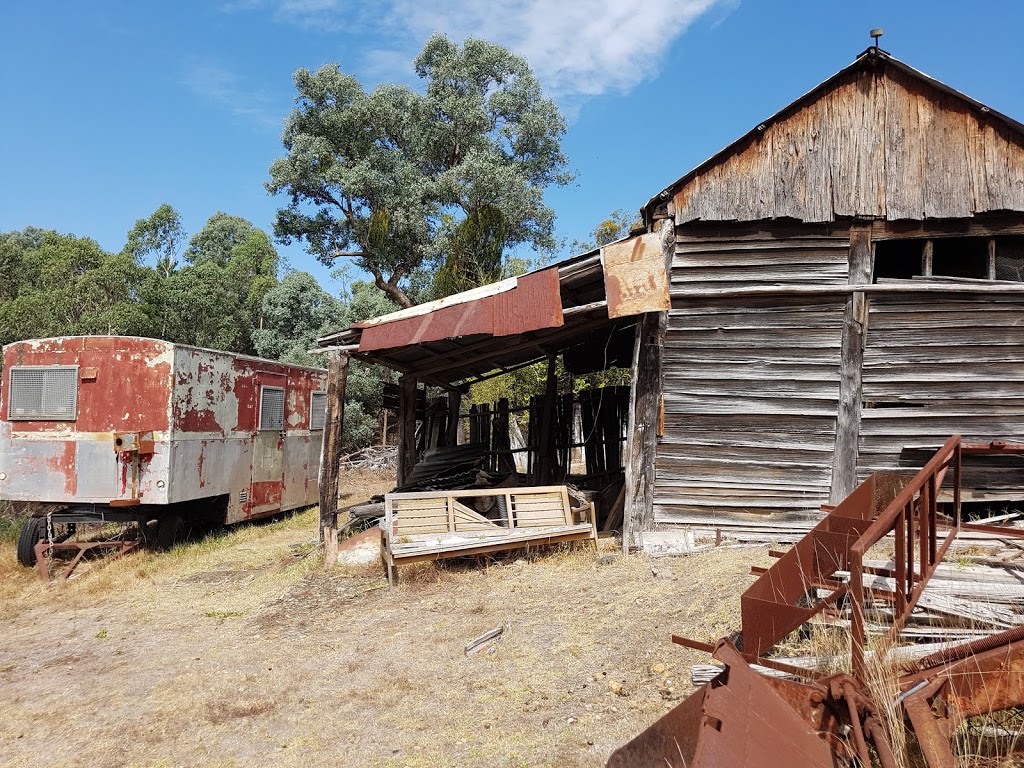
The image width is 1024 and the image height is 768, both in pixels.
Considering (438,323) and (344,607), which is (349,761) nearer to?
(344,607)

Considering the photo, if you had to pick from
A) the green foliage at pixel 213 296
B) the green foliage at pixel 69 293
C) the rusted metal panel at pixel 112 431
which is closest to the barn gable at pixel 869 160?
the rusted metal panel at pixel 112 431

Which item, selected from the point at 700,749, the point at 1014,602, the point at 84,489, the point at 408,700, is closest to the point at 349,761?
the point at 408,700

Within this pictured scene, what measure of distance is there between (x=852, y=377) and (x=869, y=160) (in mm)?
2531

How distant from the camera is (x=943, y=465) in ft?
13.6

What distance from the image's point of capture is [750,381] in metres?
8.59

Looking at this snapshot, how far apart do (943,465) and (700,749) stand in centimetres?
265

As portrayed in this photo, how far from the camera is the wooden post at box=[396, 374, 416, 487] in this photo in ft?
38.9

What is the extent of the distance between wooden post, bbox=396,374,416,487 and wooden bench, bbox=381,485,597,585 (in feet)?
9.63

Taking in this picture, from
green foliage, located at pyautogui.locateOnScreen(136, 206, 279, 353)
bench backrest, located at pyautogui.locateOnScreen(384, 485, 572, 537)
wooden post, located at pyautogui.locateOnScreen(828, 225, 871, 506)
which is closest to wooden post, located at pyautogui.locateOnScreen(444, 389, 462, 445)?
bench backrest, located at pyautogui.locateOnScreen(384, 485, 572, 537)

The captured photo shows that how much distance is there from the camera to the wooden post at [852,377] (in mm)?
8344

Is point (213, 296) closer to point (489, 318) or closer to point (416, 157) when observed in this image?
point (416, 157)

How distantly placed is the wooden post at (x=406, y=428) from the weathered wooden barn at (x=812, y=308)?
10.2 feet

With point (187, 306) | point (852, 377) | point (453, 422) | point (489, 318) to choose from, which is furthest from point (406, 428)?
point (187, 306)

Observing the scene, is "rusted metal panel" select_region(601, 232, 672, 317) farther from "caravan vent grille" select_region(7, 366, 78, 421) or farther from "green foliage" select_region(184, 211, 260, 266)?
"green foliage" select_region(184, 211, 260, 266)
